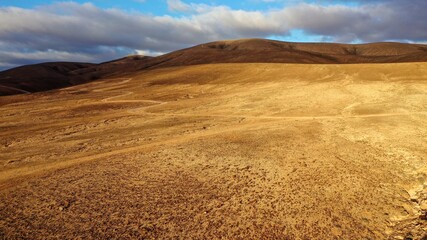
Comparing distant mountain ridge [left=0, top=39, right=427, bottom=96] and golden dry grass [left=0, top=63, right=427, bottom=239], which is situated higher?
distant mountain ridge [left=0, top=39, right=427, bottom=96]

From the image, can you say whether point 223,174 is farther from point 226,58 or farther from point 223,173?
point 226,58

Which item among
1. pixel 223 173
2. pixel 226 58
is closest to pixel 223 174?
pixel 223 173

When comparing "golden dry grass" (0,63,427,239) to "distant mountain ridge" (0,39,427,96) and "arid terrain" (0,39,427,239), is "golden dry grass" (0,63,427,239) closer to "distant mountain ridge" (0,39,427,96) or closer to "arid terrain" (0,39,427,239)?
"arid terrain" (0,39,427,239)

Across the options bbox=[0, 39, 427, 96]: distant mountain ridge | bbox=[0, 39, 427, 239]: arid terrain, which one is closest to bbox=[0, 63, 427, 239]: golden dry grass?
bbox=[0, 39, 427, 239]: arid terrain

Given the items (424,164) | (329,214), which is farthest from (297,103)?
(329,214)

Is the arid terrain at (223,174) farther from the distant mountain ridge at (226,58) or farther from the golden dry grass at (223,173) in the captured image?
the distant mountain ridge at (226,58)

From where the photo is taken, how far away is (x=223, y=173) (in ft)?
34.7

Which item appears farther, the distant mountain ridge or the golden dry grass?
the distant mountain ridge

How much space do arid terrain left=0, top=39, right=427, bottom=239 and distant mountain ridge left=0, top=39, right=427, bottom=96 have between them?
166ft

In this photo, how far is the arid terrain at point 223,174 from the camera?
7.61m

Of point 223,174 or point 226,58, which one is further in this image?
point 226,58

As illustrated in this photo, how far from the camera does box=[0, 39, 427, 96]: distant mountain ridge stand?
74.1 metres

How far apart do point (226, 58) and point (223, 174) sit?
7342 cm

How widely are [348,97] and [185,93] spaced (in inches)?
667
